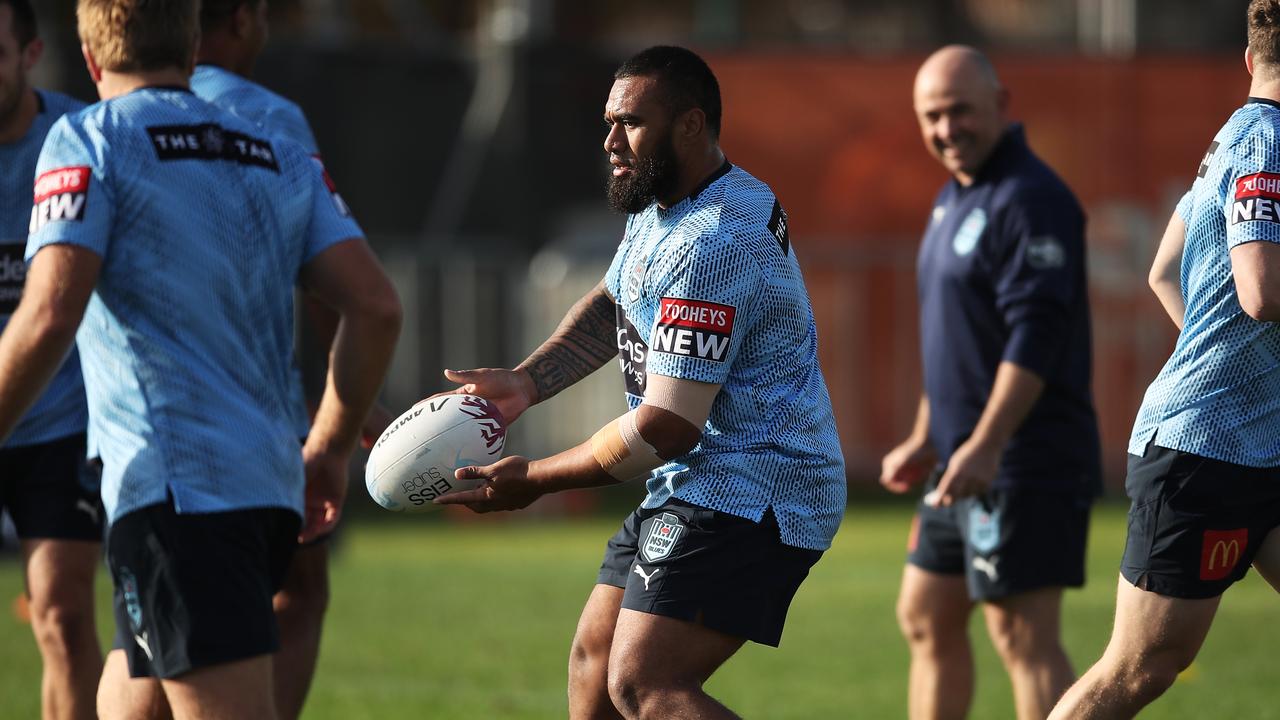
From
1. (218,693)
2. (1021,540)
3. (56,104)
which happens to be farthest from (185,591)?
(1021,540)

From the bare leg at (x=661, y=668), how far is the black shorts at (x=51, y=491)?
85.3 inches

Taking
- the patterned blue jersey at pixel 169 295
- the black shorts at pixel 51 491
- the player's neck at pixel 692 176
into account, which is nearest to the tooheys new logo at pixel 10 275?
the black shorts at pixel 51 491

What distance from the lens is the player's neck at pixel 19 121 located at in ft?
19.0

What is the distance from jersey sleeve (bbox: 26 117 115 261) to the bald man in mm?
3256

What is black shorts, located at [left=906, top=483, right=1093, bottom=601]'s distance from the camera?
6.04 metres

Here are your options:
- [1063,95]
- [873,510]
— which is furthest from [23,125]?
[1063,95]

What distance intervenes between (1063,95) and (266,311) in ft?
61.2

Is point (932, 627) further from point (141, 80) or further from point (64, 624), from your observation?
point (141, 80)

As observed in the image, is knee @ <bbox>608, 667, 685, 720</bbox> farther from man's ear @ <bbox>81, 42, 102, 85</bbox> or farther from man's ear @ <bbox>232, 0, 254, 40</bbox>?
man's ear @ <bbox>232, 0, 254, 40</bbox>

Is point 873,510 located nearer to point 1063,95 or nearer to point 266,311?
point 1063,95

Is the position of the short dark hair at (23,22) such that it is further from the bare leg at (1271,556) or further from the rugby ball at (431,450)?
the bare leg at (1271,556)

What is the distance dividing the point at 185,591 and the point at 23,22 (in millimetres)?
2571

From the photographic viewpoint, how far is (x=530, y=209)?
2212 centimetres

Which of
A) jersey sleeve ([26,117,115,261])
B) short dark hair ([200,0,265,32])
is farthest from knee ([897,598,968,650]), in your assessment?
jersey sleeve ([26,117,115,261])
